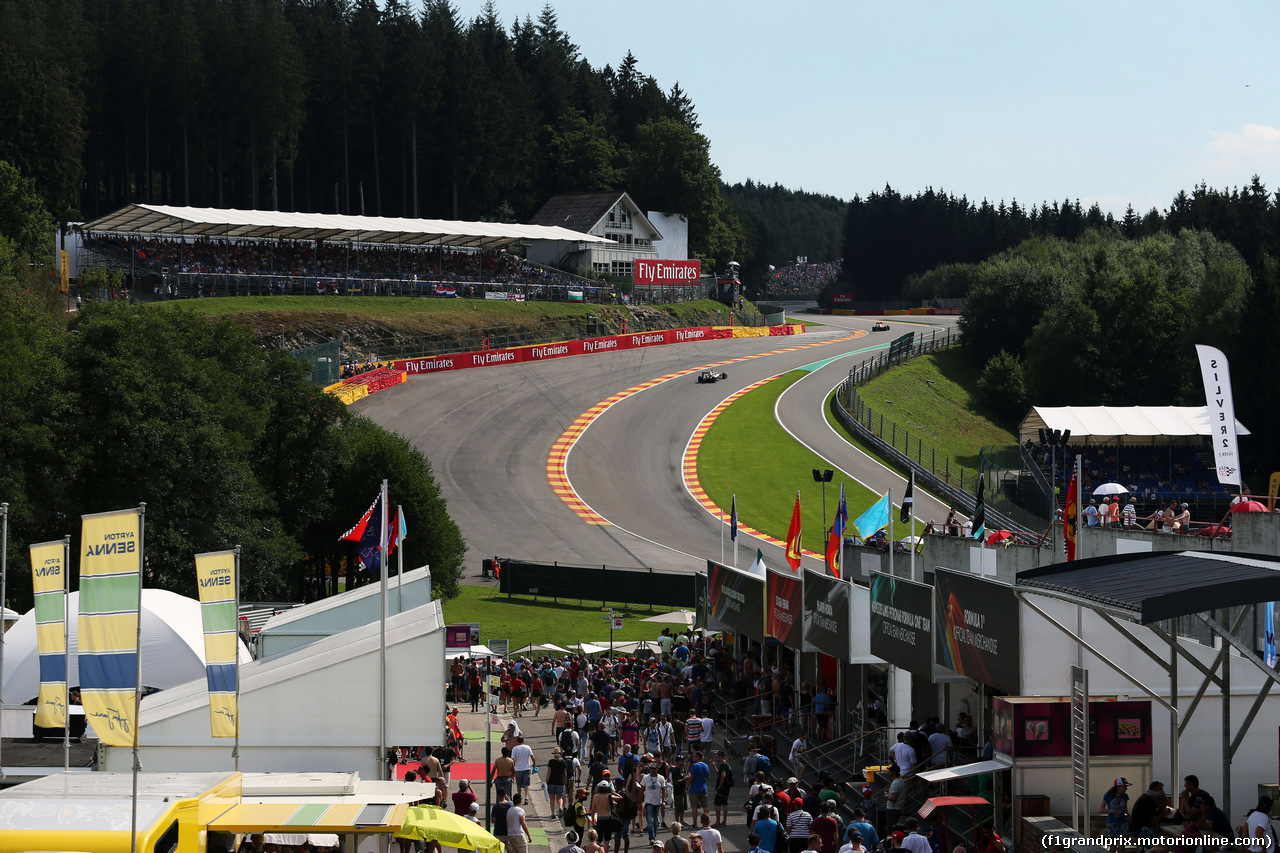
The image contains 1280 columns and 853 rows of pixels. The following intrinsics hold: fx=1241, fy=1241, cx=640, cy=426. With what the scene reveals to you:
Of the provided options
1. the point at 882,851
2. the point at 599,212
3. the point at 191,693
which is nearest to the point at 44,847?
the point at 191,693

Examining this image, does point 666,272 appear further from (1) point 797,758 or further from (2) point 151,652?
(2) point 151,652

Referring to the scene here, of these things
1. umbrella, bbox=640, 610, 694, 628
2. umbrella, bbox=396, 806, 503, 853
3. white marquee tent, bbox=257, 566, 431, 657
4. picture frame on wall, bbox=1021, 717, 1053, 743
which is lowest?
umbrella, bbox=640, 610, 694, 628

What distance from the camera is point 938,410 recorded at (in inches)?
3088

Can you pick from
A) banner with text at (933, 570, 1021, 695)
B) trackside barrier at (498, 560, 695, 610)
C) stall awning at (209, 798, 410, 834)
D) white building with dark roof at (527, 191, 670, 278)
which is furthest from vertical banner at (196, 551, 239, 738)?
white building with dark roof at (527, 191, 670, 278)

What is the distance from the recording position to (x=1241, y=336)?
6775 centimetres

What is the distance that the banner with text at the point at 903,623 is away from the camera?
19.9 metres

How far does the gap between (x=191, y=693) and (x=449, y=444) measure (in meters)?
43.2

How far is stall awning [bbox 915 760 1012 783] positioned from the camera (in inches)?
659

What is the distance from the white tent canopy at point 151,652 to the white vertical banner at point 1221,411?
2223 cm

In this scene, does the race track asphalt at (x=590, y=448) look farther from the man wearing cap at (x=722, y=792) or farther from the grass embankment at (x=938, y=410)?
the man wearing cap at (x=722, y=792)

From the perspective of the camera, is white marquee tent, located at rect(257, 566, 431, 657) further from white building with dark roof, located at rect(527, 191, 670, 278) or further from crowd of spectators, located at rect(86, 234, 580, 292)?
white building with dark roof, located at rect(527, 191, 670, 278)

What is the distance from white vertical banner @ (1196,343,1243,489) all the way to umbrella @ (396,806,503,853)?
20.5 meters

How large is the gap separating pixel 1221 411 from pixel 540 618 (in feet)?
79.0

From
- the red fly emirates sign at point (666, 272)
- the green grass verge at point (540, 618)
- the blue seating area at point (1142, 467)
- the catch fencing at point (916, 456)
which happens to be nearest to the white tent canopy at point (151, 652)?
the green grass verge at point (540, 618)
